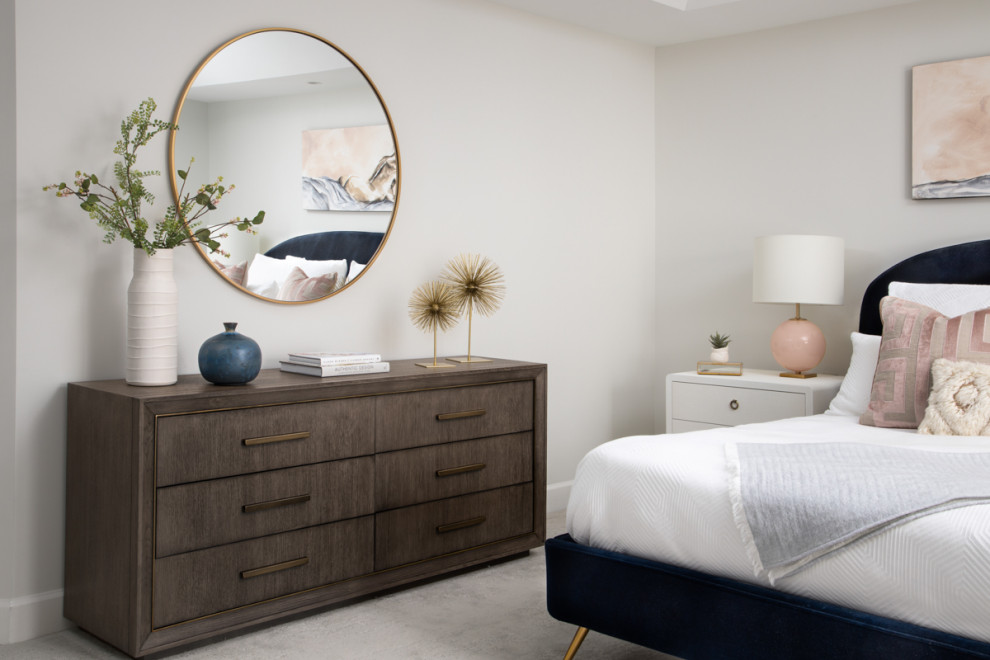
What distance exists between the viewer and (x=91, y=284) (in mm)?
2545

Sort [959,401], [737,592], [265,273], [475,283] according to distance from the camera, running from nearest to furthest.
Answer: [737,592] < [959,401] < [265,273] < [475,283]

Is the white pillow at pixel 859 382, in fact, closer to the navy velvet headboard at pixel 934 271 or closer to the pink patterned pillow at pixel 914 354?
the pink patterned pillow at pixel 914 354

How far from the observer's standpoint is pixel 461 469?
301cm

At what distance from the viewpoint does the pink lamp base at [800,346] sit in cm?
360

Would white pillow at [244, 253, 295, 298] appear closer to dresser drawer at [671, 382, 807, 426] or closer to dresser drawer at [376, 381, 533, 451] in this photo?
dresser drawer at [376, 381, 533, 451]

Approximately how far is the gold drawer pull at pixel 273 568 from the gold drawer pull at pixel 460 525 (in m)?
0.54

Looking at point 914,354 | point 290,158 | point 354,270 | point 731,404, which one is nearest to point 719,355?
point 731,404

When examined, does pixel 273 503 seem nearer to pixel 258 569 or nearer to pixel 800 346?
pixel 258 569

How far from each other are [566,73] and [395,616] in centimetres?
254

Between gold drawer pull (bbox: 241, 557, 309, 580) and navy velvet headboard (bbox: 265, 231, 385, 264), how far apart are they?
3.38ft

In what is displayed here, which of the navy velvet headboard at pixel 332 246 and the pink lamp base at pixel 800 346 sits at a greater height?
the navy velvet headboard at pixel 332 246

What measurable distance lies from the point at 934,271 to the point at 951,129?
59cm

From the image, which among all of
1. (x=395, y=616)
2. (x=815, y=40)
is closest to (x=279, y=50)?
(x=395, y=616)

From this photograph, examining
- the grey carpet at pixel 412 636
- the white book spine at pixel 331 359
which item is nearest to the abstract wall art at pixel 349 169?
the white book spine at pixel 331 359
